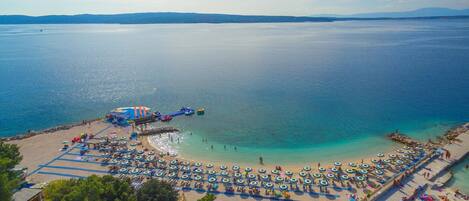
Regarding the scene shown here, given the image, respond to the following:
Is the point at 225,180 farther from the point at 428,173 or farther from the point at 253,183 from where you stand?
the point at 428,173

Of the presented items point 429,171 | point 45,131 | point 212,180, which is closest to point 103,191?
point 212,180

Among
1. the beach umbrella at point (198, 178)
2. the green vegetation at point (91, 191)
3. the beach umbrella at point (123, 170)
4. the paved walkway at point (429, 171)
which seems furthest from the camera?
the beach umbrella at point (123, 170)

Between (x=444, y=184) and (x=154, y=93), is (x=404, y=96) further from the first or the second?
(x=154, y=93)

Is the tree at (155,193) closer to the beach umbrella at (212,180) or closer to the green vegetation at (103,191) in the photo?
the green vegetation at (103,191)

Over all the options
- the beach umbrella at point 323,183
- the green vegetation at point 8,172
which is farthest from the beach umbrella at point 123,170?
the beach umbrella at point 323,183

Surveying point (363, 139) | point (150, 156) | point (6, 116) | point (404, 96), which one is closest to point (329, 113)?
point (363, 139)

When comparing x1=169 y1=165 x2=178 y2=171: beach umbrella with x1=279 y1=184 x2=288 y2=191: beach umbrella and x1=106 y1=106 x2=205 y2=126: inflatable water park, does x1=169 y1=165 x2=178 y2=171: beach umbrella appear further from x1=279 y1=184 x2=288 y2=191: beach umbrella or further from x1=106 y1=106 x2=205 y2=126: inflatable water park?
x1=106 y1=106 x2=205 y2=126: inflatable water park

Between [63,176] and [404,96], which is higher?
[404,96]

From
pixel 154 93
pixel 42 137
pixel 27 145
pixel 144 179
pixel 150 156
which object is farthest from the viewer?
pixel 154 93
